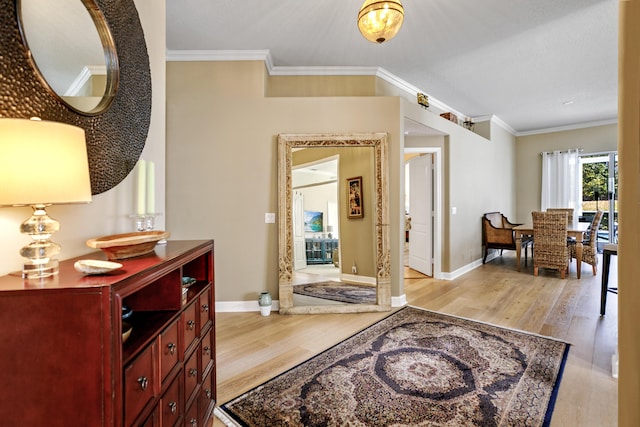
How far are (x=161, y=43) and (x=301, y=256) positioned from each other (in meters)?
2.34

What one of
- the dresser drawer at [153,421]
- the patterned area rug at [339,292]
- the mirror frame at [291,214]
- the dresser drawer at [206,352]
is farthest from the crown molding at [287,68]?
the dresser drawer at [153,421]

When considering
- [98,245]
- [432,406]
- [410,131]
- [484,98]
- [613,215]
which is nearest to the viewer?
[98,245]

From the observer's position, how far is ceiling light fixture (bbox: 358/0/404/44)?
1867 millimetres

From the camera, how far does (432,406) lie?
1768 mm

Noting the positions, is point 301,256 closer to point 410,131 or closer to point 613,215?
point 410,131

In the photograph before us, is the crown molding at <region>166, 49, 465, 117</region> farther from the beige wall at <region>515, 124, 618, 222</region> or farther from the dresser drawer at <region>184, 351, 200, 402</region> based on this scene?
the beige wall at <region>515, 124, 618, 222</region>

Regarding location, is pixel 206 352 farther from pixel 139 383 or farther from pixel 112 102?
pixel 112 102

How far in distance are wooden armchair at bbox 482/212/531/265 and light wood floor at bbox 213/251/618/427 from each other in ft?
2.81

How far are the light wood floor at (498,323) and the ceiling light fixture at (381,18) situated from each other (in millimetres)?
2389

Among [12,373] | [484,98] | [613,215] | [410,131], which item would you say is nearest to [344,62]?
[410,131]

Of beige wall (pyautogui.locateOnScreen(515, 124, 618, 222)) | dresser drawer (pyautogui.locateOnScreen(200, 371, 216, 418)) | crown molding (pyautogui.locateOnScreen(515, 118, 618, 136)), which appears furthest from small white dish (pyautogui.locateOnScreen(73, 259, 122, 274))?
crown molding (pyautogui.locateOnScreen(515, 118, 618, 136))

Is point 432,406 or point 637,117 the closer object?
point 637,117

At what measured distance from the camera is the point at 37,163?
27.6 inches

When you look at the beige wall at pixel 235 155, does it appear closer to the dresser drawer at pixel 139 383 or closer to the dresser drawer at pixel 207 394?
the dresser drawer at pixel 207 394
